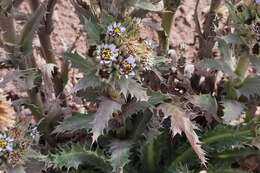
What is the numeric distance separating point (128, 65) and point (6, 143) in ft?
1.69

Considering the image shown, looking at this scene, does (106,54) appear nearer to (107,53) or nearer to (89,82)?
(107,53)

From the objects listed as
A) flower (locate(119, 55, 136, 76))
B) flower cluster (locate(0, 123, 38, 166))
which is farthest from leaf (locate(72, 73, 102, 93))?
flower cluster (locate(0, 123, 38, 166))

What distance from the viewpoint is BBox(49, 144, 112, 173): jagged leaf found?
2.04m

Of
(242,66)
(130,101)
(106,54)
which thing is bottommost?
(130,101)

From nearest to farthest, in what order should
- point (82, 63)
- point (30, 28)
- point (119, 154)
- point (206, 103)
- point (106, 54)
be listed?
1. point (106, 54)
2. point (82, 63)
3. point (119, 154)
4. point (30, 28)
5. point (206, 103)

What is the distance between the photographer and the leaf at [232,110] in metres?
2.13

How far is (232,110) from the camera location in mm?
2176

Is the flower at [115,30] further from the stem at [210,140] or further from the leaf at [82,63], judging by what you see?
the stem at [210,140]

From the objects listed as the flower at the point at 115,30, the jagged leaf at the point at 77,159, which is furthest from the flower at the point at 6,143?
the flower at the point at 115,30

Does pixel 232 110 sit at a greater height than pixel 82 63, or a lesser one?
lesser

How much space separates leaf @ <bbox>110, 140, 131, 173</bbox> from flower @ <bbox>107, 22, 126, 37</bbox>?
1.69 ft

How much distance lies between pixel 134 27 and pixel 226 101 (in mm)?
667

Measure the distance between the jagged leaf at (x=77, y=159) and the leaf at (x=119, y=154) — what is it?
0.10m

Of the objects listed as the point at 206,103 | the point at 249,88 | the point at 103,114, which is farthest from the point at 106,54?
the point at 249,88
